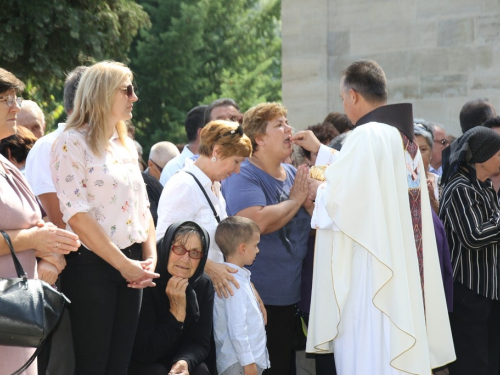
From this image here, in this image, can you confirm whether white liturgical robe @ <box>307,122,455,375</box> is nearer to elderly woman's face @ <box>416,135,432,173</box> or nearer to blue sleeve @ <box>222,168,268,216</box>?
blue sleeve @ <box>222,168,268,216</box>

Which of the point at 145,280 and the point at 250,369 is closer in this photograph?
the point at 145,280

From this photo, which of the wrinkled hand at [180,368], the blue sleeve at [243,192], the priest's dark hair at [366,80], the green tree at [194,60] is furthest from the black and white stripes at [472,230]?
the green tree at [194,60]

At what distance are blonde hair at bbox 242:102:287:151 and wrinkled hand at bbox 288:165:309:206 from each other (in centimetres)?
41

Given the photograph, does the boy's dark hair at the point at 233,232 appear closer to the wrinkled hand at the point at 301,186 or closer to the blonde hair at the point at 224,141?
the blonde hair at the point at 224,141

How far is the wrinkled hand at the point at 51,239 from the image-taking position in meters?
3.79

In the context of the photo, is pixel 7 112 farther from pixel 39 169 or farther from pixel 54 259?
pixel 39 169

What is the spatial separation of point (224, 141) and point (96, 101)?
119 cm

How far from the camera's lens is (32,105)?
6.11m

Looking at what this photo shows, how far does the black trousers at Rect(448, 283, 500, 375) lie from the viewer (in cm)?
632

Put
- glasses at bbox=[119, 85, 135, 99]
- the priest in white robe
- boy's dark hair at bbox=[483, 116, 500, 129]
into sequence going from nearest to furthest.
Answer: glasses at bbox=[119, 85, 135, 99] → the priest in white robe → boy's dark hair at bbox=[483, 116, 500, 129]

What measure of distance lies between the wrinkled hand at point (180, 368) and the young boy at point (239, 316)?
1.41 feet

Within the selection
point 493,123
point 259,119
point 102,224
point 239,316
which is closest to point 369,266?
point 239,316

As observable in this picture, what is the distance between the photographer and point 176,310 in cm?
507

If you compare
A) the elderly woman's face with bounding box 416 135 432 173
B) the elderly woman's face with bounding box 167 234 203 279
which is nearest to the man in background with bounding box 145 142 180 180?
the elderly woman's face with bounding box 416 135 432 173
